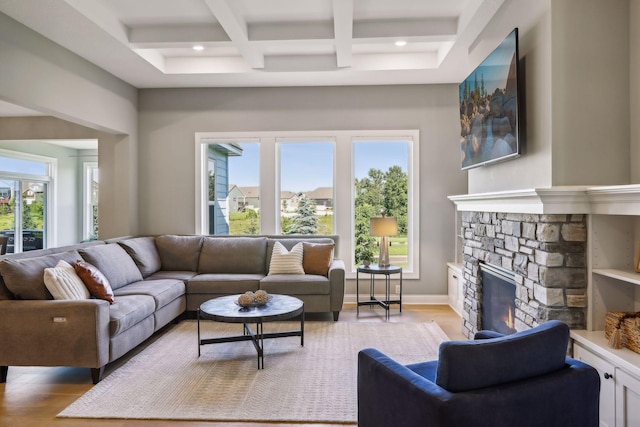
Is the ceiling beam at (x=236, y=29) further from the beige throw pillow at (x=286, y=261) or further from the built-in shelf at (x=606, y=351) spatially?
the built-in shelf at (x=606, y=351)

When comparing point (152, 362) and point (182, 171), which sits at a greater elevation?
point (182, 171)

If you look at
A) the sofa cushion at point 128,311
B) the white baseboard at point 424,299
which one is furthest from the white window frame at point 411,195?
the sofa cushion at point 128,311

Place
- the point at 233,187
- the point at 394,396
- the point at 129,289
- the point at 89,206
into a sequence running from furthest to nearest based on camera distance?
the point at 89,206, the point at 233,187, the point at 129,289, the point at 394,396

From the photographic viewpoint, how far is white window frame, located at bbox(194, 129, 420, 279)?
536 centimetres

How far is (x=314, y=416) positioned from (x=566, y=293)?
1.72 meters

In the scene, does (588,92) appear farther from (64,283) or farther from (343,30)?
(64,283)

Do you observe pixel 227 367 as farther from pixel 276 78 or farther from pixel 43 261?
pixel 276 78

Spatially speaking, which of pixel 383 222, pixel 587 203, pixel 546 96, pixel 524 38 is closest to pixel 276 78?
pixel 383 222

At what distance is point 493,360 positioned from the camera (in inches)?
59.3

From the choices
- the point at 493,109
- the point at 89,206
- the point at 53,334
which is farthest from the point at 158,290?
the point at 89,206

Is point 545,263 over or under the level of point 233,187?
under

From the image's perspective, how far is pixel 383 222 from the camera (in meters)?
4.73

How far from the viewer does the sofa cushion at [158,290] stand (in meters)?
3.84

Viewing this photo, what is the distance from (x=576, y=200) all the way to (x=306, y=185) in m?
3.62
